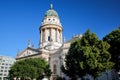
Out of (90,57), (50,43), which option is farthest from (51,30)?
(90,57)

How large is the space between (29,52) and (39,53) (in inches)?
243

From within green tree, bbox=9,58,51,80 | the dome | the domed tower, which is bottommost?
green tree, bbox=9,58,51,80

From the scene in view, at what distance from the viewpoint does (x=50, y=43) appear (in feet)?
221

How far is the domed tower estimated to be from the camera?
7000 cm

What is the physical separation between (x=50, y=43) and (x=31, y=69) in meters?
18.8

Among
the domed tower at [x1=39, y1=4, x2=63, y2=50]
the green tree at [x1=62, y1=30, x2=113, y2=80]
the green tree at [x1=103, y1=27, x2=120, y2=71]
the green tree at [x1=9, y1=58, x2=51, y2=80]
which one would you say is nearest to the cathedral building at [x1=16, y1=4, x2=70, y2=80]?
the domed tower at [x1=39, y1=4, x2=63, y2=50]

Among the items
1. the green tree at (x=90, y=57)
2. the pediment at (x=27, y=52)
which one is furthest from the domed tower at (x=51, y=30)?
the green tree at (x=90, y=57)

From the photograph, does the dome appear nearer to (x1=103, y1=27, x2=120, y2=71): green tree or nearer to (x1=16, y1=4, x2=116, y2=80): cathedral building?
(x1=16, y1=4, x2=116, y2=80): cathedral building

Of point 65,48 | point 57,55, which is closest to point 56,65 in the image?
point 57,55

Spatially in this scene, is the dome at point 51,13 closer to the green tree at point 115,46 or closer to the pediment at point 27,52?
the pediment at point 27,52

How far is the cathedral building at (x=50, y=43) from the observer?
2355 inches

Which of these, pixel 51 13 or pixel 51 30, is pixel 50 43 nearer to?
pixel 51 30

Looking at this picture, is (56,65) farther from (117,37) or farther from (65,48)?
(117,37)

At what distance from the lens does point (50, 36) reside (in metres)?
70.6
